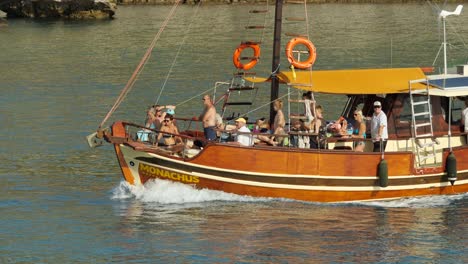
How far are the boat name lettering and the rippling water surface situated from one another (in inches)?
11.5

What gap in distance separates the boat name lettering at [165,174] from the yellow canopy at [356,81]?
3630 millimetres

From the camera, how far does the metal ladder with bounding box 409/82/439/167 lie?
29.5 m

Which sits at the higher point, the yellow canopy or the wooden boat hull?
the yellow canopy

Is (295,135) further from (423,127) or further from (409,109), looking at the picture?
(423,127)

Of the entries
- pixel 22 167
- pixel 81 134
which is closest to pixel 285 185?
pixel 22 167

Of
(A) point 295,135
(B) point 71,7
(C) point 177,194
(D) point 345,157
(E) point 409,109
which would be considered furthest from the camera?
(B) point 71,7

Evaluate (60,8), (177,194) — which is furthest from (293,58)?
(60,8)

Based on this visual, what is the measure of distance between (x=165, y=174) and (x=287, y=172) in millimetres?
3170

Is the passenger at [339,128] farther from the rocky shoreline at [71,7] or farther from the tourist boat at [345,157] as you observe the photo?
the rocky shoreline at [71,7]

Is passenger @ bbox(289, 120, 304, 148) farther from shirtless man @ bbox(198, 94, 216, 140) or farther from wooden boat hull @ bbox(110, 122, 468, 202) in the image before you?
shirtless man @ bbox(198, 94, 216, 140)

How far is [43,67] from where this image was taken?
64.0m

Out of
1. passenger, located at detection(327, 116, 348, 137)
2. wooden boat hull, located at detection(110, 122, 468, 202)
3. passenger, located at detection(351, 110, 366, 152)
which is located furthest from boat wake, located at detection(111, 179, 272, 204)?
passenger, located at detection(351, 110, 366, 152)

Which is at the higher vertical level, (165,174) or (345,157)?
(345,157)

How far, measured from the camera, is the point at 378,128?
29.2 metres
